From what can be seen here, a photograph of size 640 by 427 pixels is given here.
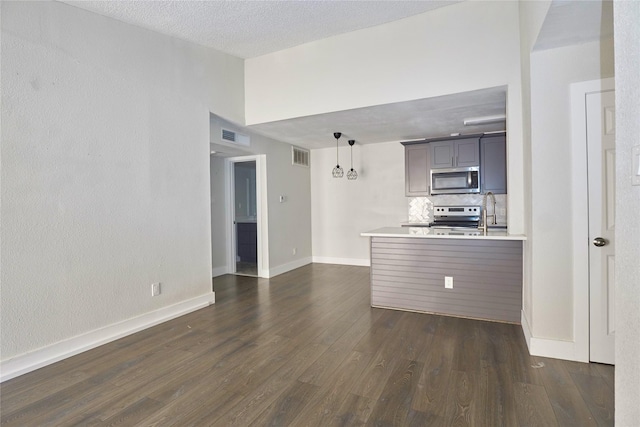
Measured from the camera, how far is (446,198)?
554 cm

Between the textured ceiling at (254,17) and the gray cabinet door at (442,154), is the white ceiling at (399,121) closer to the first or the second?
the gray cabinet door at (442,154)

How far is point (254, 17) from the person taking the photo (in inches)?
130

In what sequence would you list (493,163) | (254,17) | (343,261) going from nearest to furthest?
1. (254,17)
2. (493,163)
3. (343,261)

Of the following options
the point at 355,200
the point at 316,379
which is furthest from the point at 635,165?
the point at 355,200

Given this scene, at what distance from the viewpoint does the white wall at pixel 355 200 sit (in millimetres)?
6004

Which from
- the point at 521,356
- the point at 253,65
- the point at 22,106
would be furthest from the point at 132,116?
the point at 521,356

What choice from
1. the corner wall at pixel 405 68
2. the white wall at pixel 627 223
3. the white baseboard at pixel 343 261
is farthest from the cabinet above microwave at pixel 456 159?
the white wall at pixel 627 223

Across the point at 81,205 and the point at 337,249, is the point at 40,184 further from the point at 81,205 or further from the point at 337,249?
the point at 337,249

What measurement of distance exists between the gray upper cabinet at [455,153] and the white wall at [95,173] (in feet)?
11.6

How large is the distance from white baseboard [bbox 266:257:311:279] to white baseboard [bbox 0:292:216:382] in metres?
1.71

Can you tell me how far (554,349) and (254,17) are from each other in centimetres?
400

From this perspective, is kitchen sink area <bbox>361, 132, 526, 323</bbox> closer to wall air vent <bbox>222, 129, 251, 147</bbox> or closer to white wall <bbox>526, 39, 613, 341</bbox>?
white wall <bbox>526, 39, 613, 341</bbox>

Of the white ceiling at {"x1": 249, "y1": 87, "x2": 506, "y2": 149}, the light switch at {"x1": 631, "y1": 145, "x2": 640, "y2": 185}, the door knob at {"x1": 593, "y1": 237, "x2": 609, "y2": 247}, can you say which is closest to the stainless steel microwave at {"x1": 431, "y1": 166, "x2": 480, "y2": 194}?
the white ceiling at {"x1": 249, "y1": 87, "x2": 506, "y2": 149}

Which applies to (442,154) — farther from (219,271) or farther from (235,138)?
(219,271)
